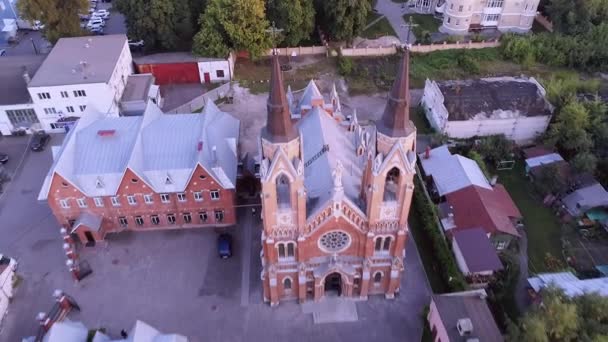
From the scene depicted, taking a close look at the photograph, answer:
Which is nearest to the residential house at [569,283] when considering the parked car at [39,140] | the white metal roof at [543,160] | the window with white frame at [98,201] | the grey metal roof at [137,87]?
the white metal roof at [543,160]

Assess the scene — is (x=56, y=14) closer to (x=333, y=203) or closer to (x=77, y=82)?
(x=77, y=82)

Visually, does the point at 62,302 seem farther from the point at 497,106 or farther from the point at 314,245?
the point at 497,106

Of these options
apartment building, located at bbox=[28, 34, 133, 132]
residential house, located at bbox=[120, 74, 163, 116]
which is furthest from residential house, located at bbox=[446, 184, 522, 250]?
apartment building, located at bbox=[28, 34, 133, 132]

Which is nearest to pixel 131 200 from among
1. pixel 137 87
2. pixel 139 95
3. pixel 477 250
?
pixel 139 95

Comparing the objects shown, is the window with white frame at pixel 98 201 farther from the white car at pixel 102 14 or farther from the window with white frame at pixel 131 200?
the white car at pixel 102 14

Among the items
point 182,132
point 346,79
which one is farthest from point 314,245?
point 346,79

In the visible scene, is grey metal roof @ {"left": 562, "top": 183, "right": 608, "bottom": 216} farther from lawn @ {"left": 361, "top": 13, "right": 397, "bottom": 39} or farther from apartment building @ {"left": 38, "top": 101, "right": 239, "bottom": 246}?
lawn @ {"left": 361, "top": 13, "right": 397, "bottom": 39}

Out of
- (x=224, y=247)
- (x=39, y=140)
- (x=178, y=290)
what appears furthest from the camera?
(x=39, y=140)
